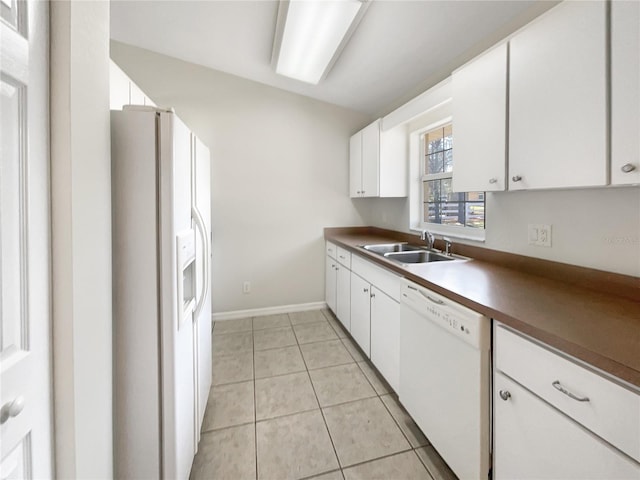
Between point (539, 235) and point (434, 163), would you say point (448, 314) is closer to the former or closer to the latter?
point (539, 235)

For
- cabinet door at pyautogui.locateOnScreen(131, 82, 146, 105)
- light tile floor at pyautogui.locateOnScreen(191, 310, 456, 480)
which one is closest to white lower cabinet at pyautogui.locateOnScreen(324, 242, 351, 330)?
light tile floor at pyautogui.locateOnScreen(191, 310, 456, 480)

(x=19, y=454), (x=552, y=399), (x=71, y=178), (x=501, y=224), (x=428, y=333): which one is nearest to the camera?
(x=19, y=454)

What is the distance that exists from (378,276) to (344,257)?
2.61ft

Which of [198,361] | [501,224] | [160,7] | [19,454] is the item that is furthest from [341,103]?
[19,454]

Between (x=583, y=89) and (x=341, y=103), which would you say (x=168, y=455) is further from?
(x=341, y=103)

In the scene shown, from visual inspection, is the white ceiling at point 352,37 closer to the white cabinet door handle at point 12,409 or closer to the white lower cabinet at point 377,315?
the white lower cabinet at point 377,315

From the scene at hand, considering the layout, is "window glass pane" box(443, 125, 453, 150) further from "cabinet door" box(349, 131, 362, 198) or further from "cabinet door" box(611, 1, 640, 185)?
"cabinet door" box(611, 1, 640, 185)

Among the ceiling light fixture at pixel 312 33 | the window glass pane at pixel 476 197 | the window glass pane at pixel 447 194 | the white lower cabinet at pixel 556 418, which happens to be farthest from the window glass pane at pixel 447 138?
the white lower cabinet at pixel 556 418

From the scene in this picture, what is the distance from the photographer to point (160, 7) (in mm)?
2143

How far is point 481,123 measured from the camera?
4.82 ft

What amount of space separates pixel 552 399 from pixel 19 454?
137cm

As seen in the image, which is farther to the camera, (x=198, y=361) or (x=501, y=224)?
(x=501, y=224)

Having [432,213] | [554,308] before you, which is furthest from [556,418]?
[432,213]

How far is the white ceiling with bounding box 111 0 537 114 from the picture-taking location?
171 cm
